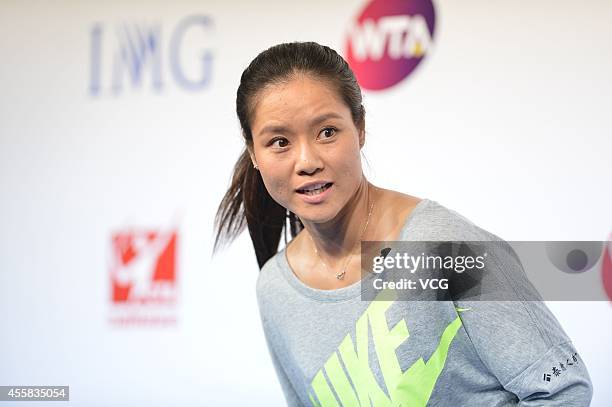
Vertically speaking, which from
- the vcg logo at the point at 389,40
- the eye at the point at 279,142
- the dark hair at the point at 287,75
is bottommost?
the eye at the point at 279,142

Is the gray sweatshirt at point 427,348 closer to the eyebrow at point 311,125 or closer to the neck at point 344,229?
the neck at point 344,229

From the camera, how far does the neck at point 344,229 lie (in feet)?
3.89

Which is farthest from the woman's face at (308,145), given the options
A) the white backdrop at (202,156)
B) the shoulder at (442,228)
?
the white backdrop at (202,156)

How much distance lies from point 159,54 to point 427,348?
162cm

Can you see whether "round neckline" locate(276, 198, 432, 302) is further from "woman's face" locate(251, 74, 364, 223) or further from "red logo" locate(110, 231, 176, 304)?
"red logo" locate(110, 231, 176, 304)

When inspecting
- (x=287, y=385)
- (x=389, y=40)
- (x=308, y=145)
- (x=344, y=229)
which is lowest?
(x=287, y=385)

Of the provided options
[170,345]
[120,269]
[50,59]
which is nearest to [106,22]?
[50,59]

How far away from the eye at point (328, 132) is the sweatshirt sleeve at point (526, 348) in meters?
0.27

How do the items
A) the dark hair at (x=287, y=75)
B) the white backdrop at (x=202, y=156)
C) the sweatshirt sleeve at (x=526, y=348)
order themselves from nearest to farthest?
1. the sweatshirt sleeve at (x=526, y=348)
2. the dark hair at (x=287, y=75)
3. the white backdrop at (x=202, y=156)

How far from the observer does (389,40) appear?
2287 mm

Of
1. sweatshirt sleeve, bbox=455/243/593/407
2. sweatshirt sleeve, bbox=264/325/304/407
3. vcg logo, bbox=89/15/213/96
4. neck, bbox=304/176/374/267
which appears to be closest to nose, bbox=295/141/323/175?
neck, bbox=304/176/374/267

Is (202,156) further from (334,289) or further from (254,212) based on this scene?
(334,289)

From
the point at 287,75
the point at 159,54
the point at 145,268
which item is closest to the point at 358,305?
the point at 287,75

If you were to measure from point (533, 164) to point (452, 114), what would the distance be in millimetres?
267
